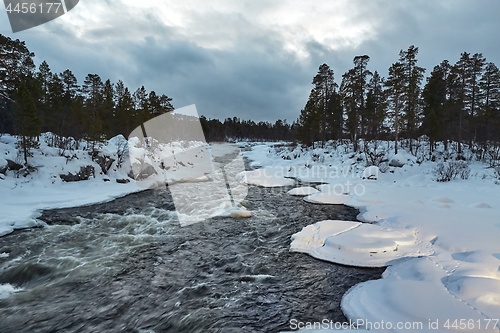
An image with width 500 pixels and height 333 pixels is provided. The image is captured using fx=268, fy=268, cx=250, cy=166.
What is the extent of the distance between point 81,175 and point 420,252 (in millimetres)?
20314

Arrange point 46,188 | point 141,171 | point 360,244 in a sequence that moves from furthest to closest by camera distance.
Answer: point 141,171, point 46,188, point 360,244

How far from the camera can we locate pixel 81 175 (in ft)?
62.2

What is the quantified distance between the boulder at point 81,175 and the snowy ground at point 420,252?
1556 cm

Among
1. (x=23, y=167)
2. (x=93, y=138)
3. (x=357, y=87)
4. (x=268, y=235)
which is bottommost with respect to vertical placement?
(x=268, y=235)

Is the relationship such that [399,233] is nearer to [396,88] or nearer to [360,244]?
[360,244]

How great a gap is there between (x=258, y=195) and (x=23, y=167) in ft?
49.8

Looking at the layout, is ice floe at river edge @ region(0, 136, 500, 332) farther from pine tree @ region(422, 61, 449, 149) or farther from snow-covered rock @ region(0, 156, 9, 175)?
pine tree @ region(422, 61, 449, 149)

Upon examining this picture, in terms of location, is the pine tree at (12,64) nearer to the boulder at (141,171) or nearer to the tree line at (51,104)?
the tree line at (51,104)

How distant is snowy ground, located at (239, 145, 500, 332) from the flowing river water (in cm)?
59

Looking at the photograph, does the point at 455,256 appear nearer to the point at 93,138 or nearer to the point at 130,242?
the point at 130,242

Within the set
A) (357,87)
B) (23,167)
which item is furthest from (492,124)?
(23,167)

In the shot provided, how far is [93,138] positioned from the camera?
22.1 metres

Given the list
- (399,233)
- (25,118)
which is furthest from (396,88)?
(25,118)

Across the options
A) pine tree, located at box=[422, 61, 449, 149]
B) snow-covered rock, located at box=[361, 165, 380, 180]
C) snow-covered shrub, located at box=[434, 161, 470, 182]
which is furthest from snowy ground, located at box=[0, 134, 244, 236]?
pine tree, located at box=[422, 61, 449, 149]
